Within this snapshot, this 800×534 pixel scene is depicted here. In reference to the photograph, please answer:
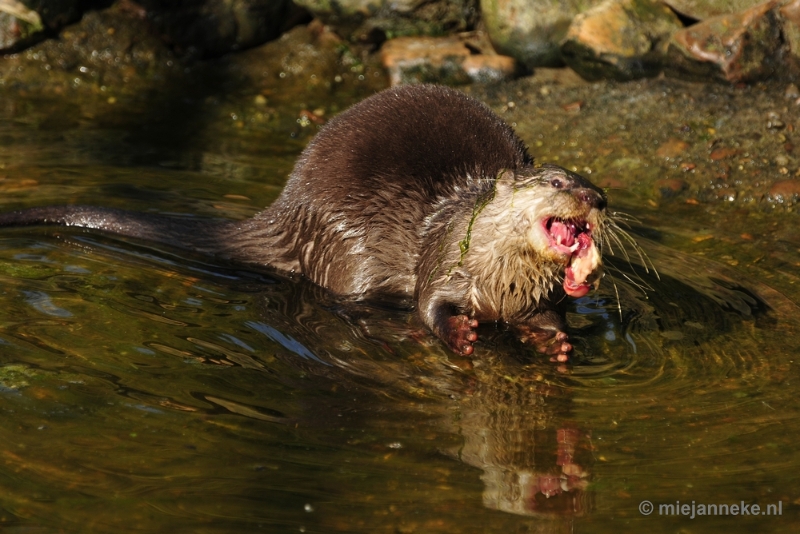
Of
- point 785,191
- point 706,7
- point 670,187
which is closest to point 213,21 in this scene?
point 706,7

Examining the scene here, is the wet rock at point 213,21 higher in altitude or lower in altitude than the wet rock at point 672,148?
higher

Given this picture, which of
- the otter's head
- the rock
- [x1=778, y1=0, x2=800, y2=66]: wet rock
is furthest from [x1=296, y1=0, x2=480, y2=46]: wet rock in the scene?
the otter's head

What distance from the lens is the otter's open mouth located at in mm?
3094

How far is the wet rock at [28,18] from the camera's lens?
5934 mm

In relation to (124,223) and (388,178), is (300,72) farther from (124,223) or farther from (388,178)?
(388,178)

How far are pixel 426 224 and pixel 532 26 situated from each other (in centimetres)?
246

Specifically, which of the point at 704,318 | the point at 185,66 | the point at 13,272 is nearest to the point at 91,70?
the point at 185,66

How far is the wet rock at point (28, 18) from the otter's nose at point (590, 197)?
4.14 metres

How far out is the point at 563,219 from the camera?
3139 millimetres

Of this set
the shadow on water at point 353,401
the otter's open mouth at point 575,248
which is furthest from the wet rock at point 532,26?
the otter's open mouth at point 575,248

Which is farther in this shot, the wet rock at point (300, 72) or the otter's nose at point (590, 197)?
the wet rock at point (300, 72)

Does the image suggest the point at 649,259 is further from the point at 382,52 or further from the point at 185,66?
the point at 185,66

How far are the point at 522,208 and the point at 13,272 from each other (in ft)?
5.88

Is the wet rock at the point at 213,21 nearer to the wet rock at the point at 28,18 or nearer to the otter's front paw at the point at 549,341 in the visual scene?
the wet rock at the point at 28,18
